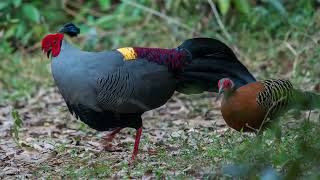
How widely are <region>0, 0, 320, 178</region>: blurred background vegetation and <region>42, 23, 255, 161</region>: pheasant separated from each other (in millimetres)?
2474

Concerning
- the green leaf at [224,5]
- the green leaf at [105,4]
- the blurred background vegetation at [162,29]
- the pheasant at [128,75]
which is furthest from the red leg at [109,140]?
the green leaf at [105,4]

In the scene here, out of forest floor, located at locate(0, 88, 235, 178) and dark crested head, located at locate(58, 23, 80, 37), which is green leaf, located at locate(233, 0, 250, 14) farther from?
dark crested head, located at locate(58, 23, 80, 37)

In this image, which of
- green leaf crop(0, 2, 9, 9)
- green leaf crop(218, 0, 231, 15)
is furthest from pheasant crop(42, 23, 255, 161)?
green leaf crop(0, 2, 9, 9)

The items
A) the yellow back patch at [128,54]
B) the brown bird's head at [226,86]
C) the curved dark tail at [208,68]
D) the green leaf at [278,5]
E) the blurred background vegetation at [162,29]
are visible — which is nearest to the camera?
the brown bird's head at [226,86]

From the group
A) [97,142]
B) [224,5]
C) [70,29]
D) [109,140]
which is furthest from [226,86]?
[224,5]

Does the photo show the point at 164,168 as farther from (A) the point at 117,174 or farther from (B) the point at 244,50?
(B) the point at 244,50

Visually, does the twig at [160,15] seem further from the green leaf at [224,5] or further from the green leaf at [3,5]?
the green leaf at [3,5]

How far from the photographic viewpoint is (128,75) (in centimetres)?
490

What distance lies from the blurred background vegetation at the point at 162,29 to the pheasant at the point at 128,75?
97.4 inches

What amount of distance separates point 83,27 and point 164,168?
6005mm

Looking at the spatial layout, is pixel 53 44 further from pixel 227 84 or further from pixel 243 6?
pixel 243 6

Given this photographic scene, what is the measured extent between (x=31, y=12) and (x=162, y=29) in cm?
190

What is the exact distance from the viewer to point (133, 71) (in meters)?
4.93

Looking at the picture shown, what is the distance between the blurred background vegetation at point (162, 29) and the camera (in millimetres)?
8375
